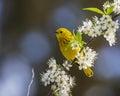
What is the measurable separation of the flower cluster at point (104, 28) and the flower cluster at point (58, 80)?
21 cm

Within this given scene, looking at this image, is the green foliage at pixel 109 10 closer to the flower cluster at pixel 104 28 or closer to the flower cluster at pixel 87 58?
the flower cluster at pixel 104 28

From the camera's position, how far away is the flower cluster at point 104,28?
239cm

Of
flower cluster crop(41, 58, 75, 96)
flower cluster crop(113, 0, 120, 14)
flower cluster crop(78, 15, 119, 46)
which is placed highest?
flower cluster crop(113, 0, 120, 14)

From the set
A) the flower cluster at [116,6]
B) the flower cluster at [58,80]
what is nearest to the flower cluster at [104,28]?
the flower cluster at [116,6]

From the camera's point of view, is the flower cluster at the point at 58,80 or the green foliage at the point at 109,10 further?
the green foliage at the point at 109,10

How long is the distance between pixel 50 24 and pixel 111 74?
1.24m

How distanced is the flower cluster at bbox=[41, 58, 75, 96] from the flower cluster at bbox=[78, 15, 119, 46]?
213mm

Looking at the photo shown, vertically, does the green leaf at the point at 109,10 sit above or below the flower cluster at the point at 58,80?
above

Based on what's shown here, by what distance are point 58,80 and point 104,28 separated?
1.01ft

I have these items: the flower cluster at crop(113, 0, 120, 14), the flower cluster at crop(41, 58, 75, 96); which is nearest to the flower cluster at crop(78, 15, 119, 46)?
the flower cluster at crop(113, 0, 120, 14)

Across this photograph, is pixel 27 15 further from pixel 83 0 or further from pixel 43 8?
pixel 83 0

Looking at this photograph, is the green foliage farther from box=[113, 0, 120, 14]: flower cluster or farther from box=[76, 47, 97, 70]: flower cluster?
box=[76, 47, 97, 70]: flower cluster

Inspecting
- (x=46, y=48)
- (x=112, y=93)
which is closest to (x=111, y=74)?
(x=112, y=93)

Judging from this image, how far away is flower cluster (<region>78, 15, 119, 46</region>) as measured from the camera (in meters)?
2.39
